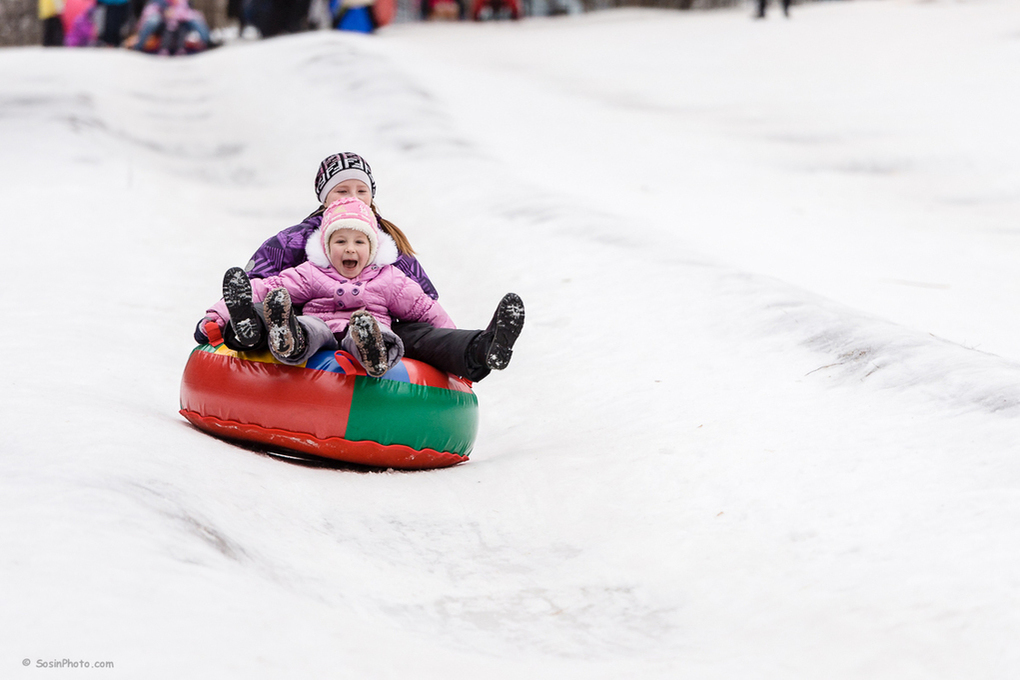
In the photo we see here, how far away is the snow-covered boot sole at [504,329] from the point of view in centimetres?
319

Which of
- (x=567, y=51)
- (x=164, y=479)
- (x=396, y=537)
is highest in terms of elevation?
(x=567, y=51)

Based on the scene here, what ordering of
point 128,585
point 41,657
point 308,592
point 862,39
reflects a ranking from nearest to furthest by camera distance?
point 41,657
point 128,585
point 308,592
point 862,39

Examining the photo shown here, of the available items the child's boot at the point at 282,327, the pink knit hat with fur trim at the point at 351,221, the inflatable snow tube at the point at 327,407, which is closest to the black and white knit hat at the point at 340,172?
the pink knit hat with fur trim at the point at 351,221

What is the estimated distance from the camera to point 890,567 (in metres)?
2.36

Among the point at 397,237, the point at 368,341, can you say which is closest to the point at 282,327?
the point at 368,341

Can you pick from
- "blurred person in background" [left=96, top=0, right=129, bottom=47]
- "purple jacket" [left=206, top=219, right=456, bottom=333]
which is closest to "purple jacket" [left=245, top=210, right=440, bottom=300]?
"purple jacket" [left=206, top=219, right=456, bottom=333]

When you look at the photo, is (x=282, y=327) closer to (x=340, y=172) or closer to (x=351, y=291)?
(x=351, y=291)

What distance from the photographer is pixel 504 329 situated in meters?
3.22

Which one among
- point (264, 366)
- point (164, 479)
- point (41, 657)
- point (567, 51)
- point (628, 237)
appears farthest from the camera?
point (567, 51)

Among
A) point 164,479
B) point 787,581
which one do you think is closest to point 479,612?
point 787,581

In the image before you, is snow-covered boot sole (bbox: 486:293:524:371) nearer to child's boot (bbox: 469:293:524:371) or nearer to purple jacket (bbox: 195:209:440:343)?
child's boot (bbox: 469:293:524:371)

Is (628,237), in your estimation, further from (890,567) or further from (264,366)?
(890,567)

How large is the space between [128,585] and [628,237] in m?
4.32

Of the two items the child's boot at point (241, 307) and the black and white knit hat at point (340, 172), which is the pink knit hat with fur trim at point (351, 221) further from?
the child's boot at point (241, 307)
